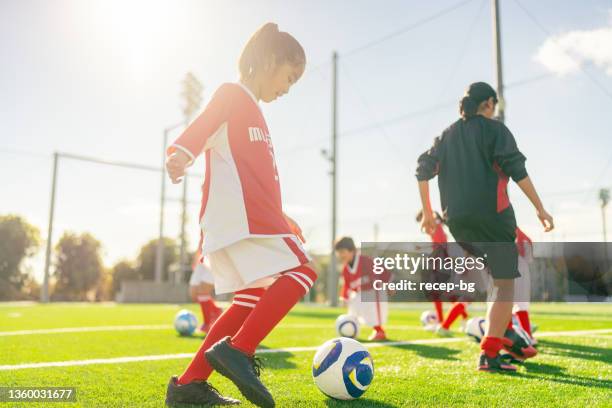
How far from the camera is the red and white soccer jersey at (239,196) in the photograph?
8.49ft

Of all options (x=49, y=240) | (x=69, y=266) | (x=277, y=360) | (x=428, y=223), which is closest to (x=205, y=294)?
(x=277, y=360)

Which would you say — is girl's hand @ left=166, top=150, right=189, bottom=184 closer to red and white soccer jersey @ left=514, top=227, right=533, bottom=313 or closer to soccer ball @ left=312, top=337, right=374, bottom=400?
soccer ball @ left=312, top=337, right=374, bottom=400

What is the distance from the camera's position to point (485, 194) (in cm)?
378

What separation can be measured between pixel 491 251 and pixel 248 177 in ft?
6.29

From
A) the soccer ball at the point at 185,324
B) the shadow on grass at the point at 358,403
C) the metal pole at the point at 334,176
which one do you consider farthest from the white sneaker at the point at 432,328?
the metal pole at the point at 334,176

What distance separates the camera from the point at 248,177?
105 inches

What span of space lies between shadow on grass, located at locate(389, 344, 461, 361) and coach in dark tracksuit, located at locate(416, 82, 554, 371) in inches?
34.3

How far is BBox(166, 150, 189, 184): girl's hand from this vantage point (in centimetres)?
247

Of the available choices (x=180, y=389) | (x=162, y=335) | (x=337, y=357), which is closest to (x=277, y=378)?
(x=337, y=357)

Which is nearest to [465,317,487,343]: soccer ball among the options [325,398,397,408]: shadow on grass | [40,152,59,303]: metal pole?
[325,398,397,408]: shadow on grass

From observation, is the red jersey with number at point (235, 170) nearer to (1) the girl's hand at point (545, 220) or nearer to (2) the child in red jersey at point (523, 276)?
(1) the girl's hand at point (545, 220)

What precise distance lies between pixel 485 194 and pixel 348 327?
3.77 m

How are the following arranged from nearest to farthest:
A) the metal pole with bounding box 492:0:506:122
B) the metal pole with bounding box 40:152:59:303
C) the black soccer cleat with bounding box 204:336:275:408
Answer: the black soccer cleat with bounding box 204:336:275:408 < the metal pole with bounding box 492:0:506:122 < the metal pole with bounding box 40:152:59:303

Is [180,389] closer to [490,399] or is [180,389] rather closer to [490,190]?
[490,399]
